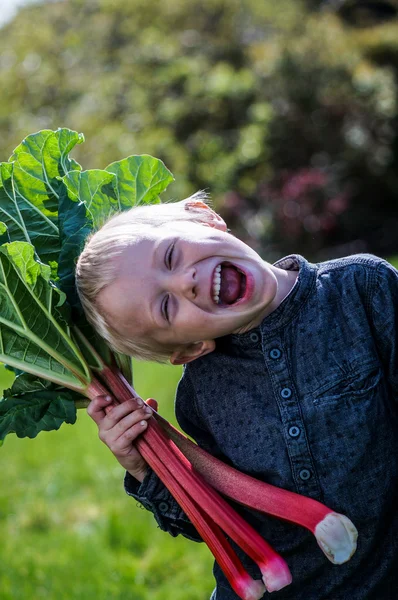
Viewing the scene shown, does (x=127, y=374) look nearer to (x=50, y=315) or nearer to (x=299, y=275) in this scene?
(x=50, y=315)

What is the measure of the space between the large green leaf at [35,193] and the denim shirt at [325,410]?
0.60 m

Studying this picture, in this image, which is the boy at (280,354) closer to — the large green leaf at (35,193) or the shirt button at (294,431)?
the shirt button at (294,431)

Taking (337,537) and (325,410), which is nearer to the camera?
(337,537)

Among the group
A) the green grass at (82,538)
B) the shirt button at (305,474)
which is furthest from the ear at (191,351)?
the green grass at (82,538)

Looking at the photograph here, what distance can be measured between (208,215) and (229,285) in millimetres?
249

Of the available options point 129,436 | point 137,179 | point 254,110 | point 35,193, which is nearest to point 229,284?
point 129,436

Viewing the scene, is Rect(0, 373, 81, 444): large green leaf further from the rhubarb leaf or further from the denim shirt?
the rhubarb leaf

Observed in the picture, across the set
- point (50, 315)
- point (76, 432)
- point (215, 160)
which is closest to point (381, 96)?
point (215, 160)

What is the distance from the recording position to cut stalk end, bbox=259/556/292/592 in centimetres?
179

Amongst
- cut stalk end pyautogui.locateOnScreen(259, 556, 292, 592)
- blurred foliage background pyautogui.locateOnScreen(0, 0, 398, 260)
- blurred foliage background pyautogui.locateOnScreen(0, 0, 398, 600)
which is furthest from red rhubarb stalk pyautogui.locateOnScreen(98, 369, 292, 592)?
blurred foliage background pyautogui.locateOnScreen(0, 0, 398, 260)

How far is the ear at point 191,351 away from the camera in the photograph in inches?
76.4

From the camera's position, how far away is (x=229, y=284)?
184cm

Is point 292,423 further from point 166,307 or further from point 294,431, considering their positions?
point 166,307

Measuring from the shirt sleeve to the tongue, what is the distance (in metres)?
0.33
